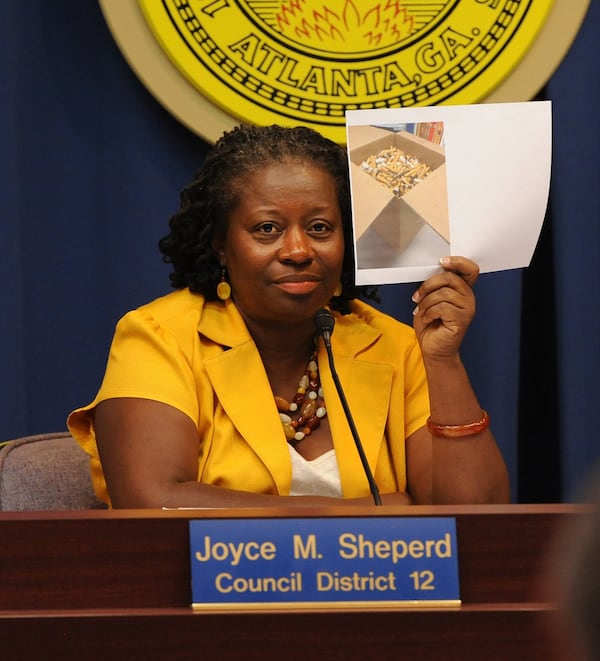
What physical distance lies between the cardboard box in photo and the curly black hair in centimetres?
32

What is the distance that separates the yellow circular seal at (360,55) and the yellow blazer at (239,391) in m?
0.52

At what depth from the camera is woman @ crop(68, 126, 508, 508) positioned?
1.72 metres

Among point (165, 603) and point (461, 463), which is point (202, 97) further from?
point (165, 603)

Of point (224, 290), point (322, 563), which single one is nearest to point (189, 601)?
point (322, 563)

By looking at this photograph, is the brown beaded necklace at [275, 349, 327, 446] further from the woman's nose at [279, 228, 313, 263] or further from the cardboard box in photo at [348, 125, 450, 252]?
the cardboard box in photo at [348, 125, 450, 252]

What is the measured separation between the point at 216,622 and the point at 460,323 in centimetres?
89

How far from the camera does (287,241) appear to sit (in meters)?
1.80

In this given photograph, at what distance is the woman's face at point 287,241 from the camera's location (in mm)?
1795

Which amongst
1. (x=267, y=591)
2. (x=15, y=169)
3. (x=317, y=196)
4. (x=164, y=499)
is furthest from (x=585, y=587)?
(x=15, y=169)

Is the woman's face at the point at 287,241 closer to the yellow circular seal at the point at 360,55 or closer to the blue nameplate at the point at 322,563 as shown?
the yellow circular seal at the point at 360,55

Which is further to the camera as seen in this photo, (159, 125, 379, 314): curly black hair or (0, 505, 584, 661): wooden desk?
(159, 125, 379, 314): curly black hair

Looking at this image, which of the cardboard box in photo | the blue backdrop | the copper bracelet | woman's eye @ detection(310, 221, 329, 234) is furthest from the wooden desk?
the blue backdrop

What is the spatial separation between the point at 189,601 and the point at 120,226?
1451 millimetres

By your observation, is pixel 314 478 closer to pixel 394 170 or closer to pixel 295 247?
pixel 295 247
